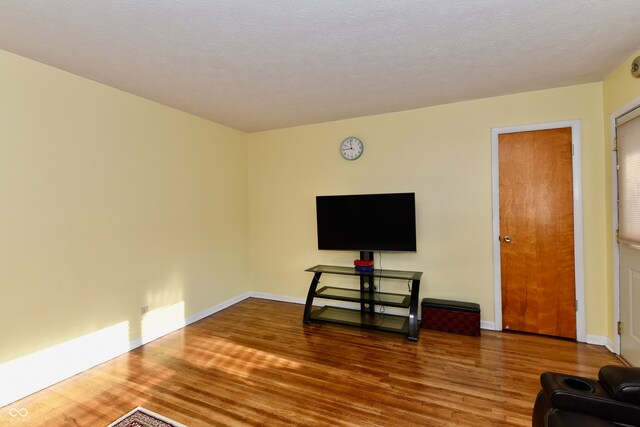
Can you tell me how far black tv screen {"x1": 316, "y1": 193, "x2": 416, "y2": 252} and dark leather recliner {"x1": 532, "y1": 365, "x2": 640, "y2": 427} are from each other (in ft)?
6.59

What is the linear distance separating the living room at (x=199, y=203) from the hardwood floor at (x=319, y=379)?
36 centimetres

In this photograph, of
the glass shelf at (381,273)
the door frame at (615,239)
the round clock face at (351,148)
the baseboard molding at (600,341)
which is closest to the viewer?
the door frame at (615,239)

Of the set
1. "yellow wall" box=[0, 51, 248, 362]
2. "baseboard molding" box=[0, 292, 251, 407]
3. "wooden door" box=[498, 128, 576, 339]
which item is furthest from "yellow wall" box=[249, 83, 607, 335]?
"baseboard molding" box=[0, 292, 251, 407]

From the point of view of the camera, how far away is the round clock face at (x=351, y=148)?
12.5 feet

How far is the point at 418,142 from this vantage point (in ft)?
11.6

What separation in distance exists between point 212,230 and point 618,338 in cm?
439

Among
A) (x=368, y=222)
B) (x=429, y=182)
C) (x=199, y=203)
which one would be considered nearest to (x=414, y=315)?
(x=368, y=222)

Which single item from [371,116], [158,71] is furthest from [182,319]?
[371,116]

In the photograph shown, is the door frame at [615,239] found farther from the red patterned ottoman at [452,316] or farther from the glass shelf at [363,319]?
the glass shelf at [363,319]

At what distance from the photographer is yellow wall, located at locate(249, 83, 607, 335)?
289 centimetres

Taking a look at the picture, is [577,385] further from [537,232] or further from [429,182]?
[429,182]

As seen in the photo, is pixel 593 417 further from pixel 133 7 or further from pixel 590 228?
pixel 133 7

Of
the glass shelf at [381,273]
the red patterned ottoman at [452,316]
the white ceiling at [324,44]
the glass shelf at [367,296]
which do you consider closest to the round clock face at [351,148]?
the white ceiling at [324,44]

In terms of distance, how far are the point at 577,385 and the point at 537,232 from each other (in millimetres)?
2119
